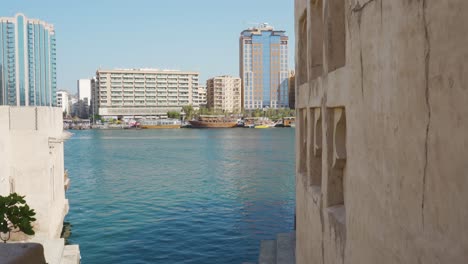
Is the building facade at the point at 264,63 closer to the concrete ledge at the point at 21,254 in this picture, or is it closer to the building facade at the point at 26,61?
the building facade at the point at 26,61

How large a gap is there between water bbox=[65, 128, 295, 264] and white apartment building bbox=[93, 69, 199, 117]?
90907 mm

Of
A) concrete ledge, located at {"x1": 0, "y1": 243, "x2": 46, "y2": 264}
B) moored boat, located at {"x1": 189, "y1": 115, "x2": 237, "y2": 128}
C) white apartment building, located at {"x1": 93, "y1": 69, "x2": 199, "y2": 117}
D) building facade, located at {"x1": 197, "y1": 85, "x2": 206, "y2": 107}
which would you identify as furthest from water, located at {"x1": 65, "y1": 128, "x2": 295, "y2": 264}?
building facade, located at {"x1": 197, "y1": 85, "x2": 206, "y2": 107}

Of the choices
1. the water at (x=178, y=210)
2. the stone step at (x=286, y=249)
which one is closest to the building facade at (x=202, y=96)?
the water at (x=178, y=210)

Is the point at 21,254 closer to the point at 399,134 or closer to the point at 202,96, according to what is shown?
the point at 399,134

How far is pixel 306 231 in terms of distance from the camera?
254 inches

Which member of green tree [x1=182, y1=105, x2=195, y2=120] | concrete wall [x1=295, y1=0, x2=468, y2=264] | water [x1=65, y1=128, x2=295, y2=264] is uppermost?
green tree [x1=182, y1=105, x2=195, y2=120]

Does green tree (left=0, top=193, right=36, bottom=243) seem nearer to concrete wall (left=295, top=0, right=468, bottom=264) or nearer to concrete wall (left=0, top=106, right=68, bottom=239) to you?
concrete wall (left=295, top=0, right=468, bottom=264)

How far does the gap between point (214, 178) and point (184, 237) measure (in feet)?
60.1

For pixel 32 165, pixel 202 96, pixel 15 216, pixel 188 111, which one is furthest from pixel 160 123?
pixel 15 216

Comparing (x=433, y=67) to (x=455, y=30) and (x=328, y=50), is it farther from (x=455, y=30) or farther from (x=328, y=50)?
(x=328, y=50)

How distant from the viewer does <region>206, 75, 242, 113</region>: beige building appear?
485 feet

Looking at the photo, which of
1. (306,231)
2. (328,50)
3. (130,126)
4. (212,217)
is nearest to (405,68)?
(328,50)

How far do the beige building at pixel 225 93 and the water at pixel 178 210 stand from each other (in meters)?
102

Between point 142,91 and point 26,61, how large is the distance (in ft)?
131
